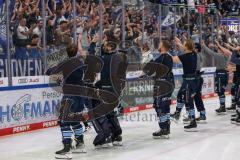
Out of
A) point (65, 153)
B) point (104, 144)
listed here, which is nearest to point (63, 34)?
point (104, 144)

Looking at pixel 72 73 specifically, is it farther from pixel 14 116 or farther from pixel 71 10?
pixel 71 10

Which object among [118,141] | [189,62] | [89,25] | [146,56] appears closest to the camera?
[118,141]

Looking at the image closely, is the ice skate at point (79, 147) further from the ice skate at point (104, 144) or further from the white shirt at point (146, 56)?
the white shirt at point (146, 56)

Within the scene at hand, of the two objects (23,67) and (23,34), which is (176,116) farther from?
(23,34)

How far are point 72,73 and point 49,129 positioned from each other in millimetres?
3832

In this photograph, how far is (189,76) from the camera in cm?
1106

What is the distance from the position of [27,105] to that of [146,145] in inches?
126

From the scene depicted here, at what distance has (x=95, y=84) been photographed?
916 cm

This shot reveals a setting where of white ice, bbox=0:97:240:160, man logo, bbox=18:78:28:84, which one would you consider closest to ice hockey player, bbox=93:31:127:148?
white ice, bbox=0:97:240:160

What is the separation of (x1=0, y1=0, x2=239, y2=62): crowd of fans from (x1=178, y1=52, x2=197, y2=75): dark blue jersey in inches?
62.1

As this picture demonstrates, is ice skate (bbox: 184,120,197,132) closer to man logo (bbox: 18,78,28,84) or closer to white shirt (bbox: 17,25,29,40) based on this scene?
man logo (bbox: 18,78,28,84)

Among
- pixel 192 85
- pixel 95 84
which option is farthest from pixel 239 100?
pixel 95 84

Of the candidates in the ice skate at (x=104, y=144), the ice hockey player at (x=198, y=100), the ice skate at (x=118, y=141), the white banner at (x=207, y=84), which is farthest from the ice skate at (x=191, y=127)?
the white banner at (x=207, y=84)

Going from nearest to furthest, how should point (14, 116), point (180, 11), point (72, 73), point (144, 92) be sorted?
point (72, 73) < point (14, 116) < point (144, 92) < point (180, 11)
